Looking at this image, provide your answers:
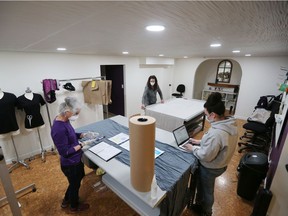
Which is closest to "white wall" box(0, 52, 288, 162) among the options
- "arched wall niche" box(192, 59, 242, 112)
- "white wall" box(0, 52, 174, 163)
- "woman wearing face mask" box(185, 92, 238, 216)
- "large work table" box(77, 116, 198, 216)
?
"white wall" box(0, 52, 174, 163)

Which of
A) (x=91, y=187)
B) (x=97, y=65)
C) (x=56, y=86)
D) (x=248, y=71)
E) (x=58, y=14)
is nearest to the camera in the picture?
(x=58, y=14)

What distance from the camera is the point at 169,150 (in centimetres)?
181

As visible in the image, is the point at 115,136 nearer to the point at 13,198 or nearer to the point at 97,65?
the point at 13,198

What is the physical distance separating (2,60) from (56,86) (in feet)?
2.87

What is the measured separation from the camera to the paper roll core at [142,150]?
3.54 ft

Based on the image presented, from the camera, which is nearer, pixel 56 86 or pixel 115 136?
pixel 115 136

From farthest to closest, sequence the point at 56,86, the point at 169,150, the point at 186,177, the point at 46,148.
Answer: the point at 46,148 → the point at 56,86 → the point at 169,150 → the point at 186,177

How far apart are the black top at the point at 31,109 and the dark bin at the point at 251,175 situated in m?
3.53

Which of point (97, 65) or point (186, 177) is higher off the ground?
point (97, 65)

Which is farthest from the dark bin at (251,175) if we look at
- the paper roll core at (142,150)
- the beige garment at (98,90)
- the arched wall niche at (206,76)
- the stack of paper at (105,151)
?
the arched wall niche at (206,76)

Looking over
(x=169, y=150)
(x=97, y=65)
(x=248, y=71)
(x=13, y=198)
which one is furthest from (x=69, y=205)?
(x=248, y=71)

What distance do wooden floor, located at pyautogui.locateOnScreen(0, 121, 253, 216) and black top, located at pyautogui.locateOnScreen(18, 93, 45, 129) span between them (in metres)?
0.85

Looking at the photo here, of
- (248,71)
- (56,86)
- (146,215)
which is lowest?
(146,215)

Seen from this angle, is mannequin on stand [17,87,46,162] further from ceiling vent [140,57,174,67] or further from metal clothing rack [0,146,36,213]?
ceiling vent [140,57,174,67]
